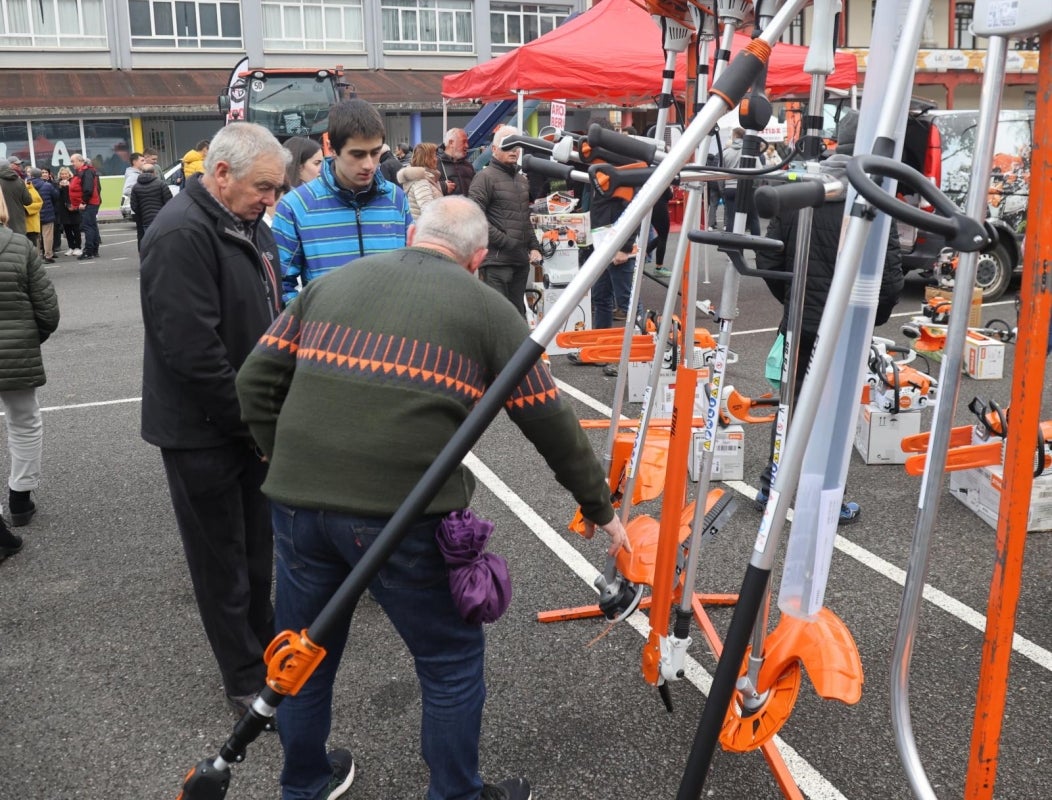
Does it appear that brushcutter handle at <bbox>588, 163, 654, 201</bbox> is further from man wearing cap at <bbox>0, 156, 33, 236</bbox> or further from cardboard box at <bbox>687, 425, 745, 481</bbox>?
man wearing cap at <bbox>0, 156, 33, 236</bbox>

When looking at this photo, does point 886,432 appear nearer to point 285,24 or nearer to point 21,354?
point 21,354

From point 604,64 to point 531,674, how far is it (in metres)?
7.93

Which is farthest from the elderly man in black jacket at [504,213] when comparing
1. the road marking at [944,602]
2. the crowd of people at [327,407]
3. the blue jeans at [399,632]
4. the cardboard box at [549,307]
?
the blue jeans at [399,632]

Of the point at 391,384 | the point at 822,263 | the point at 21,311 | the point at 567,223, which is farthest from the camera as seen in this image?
the point at 567,223

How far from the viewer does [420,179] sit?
8227 mm

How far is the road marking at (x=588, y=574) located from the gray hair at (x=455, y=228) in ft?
3.24

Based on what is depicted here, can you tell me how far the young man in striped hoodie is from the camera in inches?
147


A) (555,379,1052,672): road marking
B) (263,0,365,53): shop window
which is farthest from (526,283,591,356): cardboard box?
(263,0,365,53): shop window

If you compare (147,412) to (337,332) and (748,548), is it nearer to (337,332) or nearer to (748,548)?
(337,332)

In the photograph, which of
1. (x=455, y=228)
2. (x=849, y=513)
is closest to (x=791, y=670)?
(x=455, y=228)

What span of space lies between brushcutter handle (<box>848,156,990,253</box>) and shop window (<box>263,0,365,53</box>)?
33742 millimetres

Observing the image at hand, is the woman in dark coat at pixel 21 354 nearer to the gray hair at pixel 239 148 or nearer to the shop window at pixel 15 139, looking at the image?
the gray hair at pixel 239 148

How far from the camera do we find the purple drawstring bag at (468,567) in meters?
2.25

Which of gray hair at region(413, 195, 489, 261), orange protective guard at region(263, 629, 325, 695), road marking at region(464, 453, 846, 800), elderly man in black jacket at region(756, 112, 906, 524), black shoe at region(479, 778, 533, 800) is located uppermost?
gray hair at region(413, 195, 489, 261)
